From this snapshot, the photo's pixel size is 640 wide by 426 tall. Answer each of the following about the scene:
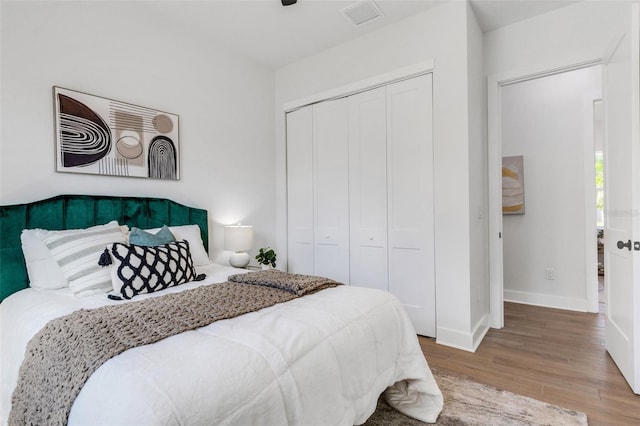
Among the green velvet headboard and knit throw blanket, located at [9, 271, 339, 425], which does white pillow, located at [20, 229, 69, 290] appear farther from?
knit throw blanket, located at [9, 271, 339, 425]

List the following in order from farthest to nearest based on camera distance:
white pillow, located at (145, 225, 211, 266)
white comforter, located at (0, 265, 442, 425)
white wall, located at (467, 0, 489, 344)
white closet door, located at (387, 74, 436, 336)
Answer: white closet door, located at (387, 74, 436, 336), white wall, located at (467, 0, 489, 344), white pillow, located at (145, 225, 211, 266), white comforter, located at (0, 265, 442, 425)

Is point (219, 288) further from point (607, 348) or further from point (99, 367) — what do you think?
point (607, 348)

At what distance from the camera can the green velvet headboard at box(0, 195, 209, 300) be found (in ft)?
6.49

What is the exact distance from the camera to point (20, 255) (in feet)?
6.63

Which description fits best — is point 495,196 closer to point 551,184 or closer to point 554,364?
point 551,184

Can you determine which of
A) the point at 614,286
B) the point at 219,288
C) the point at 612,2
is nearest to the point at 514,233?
the point at 614,286

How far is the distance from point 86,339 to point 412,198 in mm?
2499

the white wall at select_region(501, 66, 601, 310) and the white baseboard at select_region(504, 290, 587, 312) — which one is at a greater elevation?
the white wall at select_region(501, 66, 601, 310)

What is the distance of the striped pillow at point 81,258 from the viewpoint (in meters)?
1.83

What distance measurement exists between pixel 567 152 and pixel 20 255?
198 inches

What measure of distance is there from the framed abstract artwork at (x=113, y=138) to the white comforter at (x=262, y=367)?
989 millimetres

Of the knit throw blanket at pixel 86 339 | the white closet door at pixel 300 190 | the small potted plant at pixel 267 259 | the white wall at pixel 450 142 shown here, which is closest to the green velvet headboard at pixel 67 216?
the small potted plant at pixel 267 259

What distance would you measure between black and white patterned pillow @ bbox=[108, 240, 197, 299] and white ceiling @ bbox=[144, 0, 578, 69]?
2.09 m

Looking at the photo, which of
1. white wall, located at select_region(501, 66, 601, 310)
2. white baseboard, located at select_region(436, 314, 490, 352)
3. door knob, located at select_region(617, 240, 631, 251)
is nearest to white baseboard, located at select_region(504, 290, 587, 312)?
white wall, located at select_region(501, 66, 601, 310)
